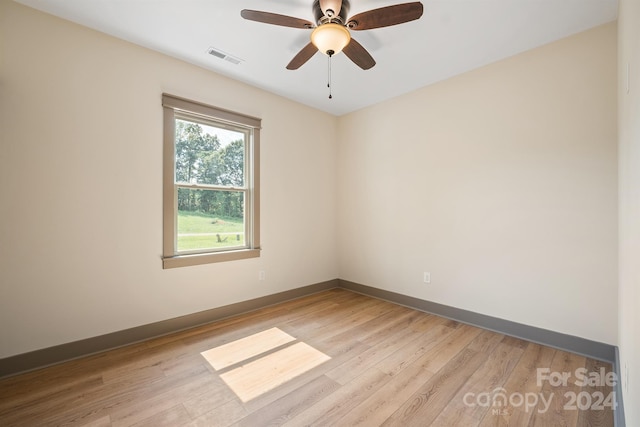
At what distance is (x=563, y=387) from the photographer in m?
1.94

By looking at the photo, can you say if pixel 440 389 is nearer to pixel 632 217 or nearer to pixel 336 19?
pixel 632 217

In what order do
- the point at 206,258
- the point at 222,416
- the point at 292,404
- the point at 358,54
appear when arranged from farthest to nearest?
the point at 206,258, the point at 358,54, the point at 292,404, the point at 222,416

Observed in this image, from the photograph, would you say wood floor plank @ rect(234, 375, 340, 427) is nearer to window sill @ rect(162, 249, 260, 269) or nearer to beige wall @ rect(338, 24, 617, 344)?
window sill @ rect(162, 249, 260, 269)

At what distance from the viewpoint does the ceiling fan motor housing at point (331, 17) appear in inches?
75.2

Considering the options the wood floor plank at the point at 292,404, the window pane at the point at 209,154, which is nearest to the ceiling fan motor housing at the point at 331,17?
the window pane at the point at 209,154

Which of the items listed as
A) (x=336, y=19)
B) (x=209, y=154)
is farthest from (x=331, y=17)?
(x=209, y=154)

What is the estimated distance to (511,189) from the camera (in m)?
2.73

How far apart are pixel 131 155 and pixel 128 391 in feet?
6.50

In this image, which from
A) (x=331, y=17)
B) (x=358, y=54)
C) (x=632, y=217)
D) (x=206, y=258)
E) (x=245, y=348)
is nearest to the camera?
(x=632, y=217)

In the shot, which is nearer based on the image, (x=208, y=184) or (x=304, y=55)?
(x=304, y=55)

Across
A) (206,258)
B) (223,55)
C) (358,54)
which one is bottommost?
(206,258)

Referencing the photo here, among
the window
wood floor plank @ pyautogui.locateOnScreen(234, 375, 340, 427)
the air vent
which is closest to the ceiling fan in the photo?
the air vent

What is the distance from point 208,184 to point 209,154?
1.16 feet

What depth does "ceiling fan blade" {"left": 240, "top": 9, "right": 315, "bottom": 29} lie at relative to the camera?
180 cm
